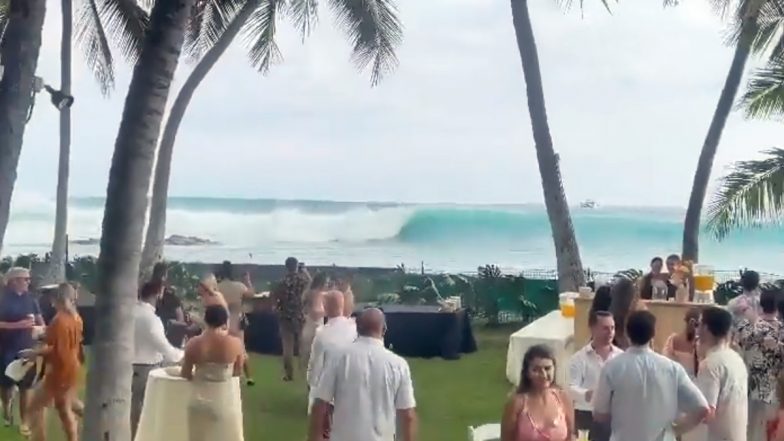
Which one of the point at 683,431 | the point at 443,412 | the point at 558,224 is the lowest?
the point at 443,412

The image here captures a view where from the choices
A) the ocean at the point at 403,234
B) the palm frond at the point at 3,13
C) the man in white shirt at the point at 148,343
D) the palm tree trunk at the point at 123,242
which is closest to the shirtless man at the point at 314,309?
the man in white shirt at the point at 148,343

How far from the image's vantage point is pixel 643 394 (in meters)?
5.59

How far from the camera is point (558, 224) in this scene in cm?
1784

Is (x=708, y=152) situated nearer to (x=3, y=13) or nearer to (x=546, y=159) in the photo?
(x=546, y=159)

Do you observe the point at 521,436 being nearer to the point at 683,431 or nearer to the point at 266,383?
the point at 683,431

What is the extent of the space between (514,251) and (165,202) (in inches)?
1682

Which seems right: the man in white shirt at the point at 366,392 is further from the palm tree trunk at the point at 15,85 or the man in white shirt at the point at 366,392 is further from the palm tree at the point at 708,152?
the palm tree at the point at 708,152

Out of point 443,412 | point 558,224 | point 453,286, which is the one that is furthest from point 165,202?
point 443,412

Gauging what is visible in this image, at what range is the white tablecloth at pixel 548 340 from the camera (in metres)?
10.9

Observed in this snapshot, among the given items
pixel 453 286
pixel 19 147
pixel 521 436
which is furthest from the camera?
pixel 453 286

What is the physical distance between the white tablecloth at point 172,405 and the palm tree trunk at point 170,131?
1334 centimetres

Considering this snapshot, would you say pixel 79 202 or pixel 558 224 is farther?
pixel 79 202

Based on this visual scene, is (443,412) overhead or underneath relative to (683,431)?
underneath

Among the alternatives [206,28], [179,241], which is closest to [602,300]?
[206,28]
